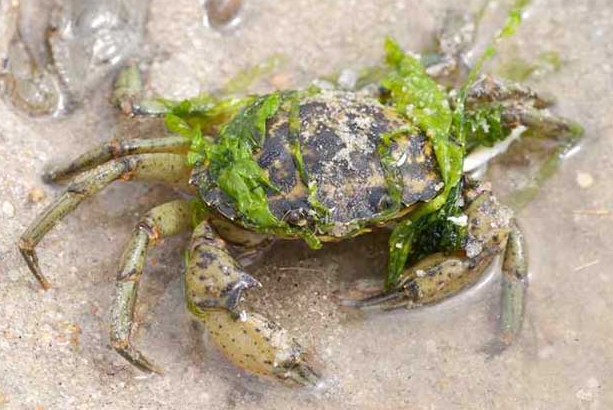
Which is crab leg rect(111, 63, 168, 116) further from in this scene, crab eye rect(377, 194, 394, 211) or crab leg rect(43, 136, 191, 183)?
crab eye rect(377, 194, 394, 211)

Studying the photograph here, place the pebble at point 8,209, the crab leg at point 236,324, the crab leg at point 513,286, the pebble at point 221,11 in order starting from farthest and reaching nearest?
the pebble at point 221,11 < the pebble at point 8,209 < the crab leg at point 513,286 < the crab leg at point 236,324

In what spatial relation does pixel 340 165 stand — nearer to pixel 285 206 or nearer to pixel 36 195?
pixel 285 206

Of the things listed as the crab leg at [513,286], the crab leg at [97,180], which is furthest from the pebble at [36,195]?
the crab leg at [513,286]

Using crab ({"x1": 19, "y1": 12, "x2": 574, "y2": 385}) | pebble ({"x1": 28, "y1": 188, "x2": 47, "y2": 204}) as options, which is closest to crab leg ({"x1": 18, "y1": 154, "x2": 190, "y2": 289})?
crab ({"x1": 19, "y1": 12, "x2": 574, "y2": 385})

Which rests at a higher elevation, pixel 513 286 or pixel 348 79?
pixel 348 79

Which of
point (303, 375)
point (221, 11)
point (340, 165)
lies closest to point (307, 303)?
point (303, 375)

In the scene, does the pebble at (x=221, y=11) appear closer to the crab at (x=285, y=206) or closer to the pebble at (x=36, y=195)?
the crab at (x=285, y=206)
